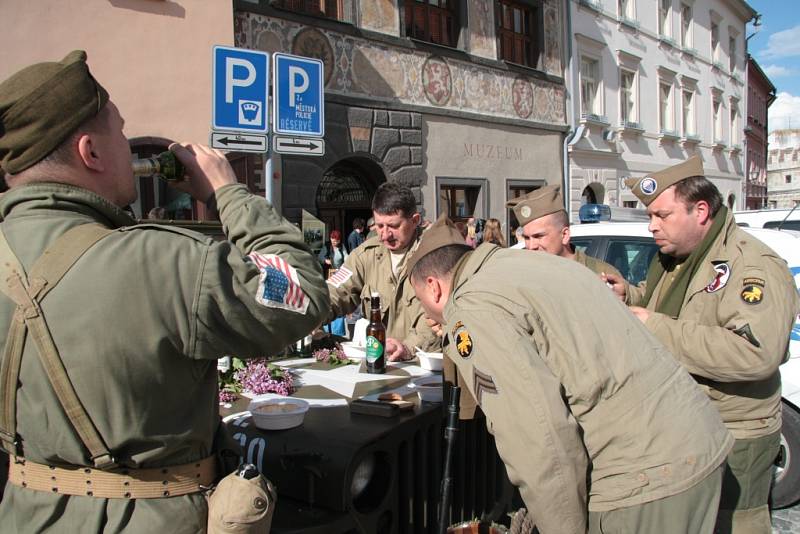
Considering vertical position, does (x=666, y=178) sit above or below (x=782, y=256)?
above

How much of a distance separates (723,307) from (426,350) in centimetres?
181

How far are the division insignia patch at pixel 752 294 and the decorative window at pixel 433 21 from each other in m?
10.6

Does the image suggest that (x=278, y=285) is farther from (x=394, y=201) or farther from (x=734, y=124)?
(x=734, y=124)

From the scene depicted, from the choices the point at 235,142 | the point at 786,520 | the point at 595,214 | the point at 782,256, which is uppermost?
the point at 235,142

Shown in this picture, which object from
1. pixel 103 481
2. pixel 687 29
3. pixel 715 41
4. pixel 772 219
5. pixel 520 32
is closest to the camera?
pixel 103 481

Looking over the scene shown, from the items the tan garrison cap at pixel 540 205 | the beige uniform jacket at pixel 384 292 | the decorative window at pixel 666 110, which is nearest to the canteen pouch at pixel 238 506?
the beige uniform jacket at pixel 384 292

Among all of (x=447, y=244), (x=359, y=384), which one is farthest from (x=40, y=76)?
(x=359, y=384)

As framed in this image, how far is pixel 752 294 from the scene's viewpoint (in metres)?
2.38

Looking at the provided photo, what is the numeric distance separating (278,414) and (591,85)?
53.9 feet

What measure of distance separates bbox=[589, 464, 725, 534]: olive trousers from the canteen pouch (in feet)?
3.11

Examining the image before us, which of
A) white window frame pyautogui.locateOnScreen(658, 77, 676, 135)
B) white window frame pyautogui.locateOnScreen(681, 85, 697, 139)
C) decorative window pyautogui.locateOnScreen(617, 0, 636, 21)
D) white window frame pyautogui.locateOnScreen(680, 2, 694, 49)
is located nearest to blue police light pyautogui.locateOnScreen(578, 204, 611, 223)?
decorative window pyautogui.locateOnScreen(617, 0, 636, 21)

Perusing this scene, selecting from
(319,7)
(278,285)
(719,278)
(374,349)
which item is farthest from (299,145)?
(319,7)

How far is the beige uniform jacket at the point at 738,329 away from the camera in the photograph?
231cm

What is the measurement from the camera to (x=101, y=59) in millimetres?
7824
